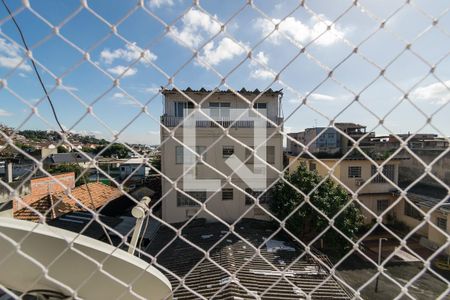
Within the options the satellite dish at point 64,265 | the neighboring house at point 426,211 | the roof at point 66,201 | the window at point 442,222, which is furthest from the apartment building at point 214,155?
the satellite dish at point 64,265

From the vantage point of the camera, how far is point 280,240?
534 cm

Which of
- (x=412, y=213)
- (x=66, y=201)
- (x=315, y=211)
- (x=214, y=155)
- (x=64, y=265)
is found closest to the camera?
(x=64, y=265)

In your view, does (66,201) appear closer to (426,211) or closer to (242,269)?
(242,269)

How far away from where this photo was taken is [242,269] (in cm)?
366

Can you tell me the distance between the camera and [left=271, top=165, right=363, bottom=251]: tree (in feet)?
17.5

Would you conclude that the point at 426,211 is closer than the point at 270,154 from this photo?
No

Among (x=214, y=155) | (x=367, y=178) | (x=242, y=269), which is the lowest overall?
(x=242, y=269)

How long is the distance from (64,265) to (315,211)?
18.0 feet

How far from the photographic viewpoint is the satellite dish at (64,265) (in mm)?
601

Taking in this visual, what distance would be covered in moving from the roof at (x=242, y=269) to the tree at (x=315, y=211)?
529mm

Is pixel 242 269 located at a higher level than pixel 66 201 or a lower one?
lower

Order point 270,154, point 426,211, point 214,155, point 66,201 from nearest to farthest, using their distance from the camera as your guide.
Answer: point 66,201 → point 214,155 → point 270,154 → point 426,211

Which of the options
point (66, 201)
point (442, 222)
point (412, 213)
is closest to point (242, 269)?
point (66, 201)

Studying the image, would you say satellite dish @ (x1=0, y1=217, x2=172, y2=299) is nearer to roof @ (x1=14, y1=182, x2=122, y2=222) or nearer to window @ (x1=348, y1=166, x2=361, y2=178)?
roof @ (x1=14, y1=182, x2=122, y2=222)
